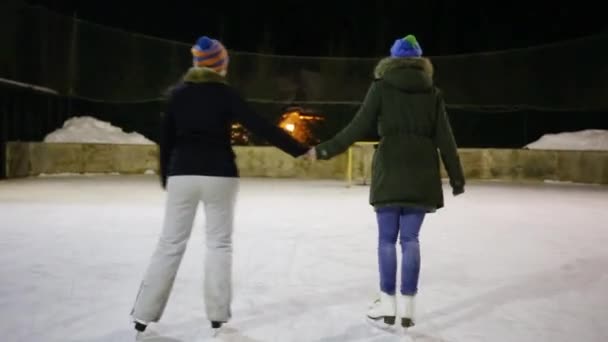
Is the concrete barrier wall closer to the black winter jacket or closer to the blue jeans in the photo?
the blue jeans

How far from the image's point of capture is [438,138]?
2.94 metres

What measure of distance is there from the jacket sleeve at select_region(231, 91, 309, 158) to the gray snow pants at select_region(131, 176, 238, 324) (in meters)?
0.24

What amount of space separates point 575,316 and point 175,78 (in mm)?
11149

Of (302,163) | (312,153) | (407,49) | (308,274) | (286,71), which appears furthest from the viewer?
(302,163)

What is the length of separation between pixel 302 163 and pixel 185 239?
38.6 feet

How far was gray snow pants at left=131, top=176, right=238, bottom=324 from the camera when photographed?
8.85 feet

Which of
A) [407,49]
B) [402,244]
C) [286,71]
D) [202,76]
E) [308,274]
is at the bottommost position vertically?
[308,274]

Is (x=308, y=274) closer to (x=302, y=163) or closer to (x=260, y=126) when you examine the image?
(x=260, y=126)

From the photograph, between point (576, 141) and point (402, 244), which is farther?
point (576, 141)

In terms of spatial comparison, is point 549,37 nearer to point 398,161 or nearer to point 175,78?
point 175,78

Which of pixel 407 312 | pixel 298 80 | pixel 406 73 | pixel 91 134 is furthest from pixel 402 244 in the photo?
Answer: pixel 91 134

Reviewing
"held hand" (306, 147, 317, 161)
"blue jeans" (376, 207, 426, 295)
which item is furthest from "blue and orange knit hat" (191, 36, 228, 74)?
"blue jeans" (376, 207, 426, 295)

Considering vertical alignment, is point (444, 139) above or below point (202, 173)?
above

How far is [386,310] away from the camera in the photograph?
9.88ft
